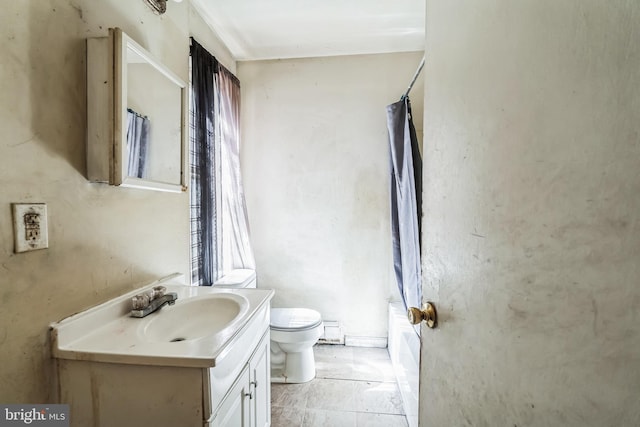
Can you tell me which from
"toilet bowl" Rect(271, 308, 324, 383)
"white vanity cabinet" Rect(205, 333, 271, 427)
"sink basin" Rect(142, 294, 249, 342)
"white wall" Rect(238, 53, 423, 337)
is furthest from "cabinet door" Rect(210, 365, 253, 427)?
"white wall" Rect(238, 53, 423, 337)

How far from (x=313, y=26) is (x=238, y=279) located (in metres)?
1.81

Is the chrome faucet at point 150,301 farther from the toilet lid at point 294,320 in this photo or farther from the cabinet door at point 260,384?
the toilet lid at point 294,320

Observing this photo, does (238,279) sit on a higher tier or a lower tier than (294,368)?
higher

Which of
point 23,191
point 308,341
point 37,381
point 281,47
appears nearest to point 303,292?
point 308,341

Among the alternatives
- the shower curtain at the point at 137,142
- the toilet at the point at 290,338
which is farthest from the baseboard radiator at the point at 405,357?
the shower curtain at the point at 137,142

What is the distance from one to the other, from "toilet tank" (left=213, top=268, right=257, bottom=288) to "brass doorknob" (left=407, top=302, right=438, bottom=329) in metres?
1.28

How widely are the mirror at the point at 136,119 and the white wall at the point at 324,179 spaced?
103 cm

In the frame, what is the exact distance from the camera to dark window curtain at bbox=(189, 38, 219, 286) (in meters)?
1.57

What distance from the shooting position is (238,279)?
1.83 metres

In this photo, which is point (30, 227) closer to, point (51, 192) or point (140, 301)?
point (51, 192)

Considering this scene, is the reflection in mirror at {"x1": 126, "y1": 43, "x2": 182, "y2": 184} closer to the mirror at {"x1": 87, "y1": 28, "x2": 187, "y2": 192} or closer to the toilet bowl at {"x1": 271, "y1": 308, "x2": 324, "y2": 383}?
the mirror at {"x1": 87, "y1": 28, "x2": 187, "y2": 192}

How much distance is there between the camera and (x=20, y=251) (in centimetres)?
71

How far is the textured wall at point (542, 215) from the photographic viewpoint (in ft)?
0.91

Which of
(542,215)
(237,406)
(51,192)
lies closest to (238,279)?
(237,406)
